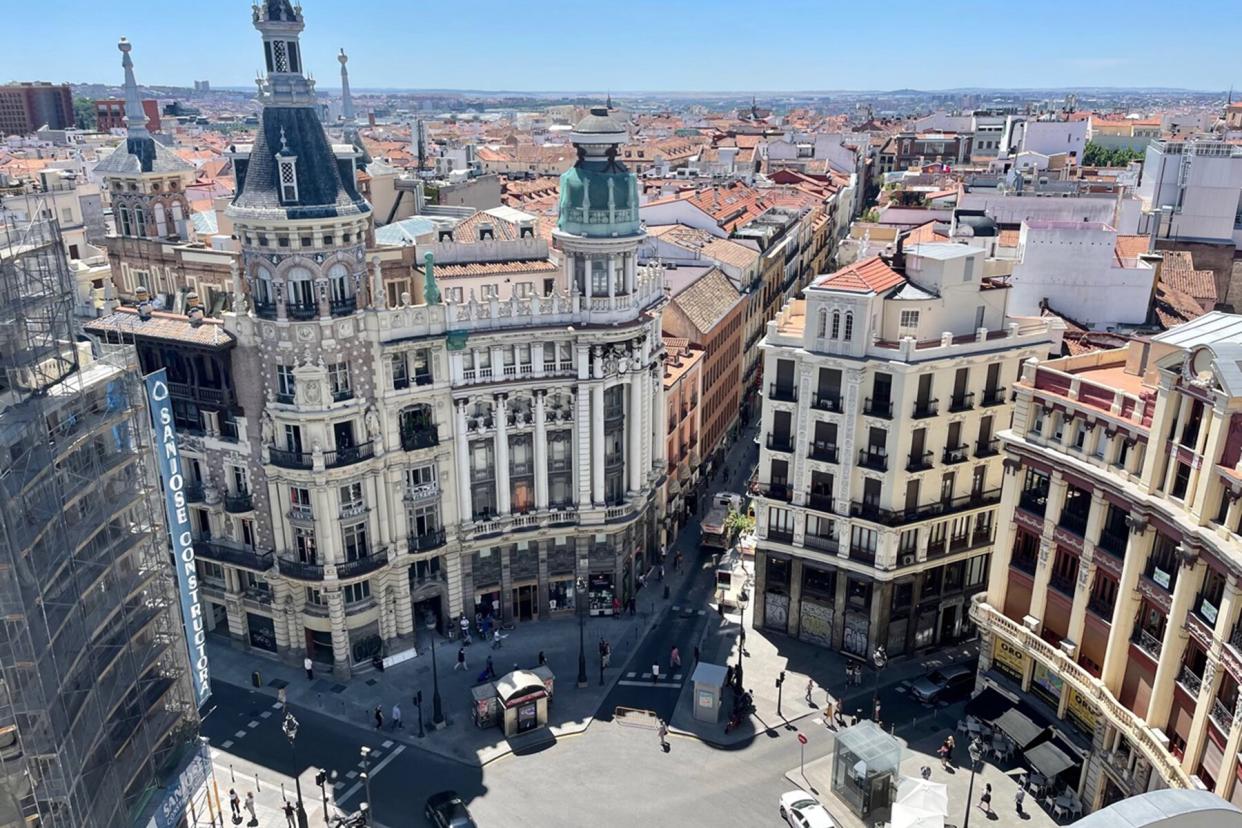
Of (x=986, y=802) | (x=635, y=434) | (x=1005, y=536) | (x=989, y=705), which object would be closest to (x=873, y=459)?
(x=1005, y=536)

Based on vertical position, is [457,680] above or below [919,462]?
below

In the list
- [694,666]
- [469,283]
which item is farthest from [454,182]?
[694,666]

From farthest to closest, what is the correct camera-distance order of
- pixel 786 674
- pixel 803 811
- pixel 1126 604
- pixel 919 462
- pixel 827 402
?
1. pixel 786 674
2. pixel 827 402
3. pixel 919 462
4. pixel 803 811
5. pixel 1126 604

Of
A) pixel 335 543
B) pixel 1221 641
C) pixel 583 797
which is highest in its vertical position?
pixel 1221 641

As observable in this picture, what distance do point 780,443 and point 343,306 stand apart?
30785 mm

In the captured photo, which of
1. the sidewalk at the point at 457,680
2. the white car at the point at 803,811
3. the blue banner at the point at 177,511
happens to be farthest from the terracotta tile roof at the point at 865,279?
the blue banner at the point at 177,511

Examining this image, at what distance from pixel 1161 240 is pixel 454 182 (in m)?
82.4

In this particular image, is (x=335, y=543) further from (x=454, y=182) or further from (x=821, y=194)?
(x=821, y=194)

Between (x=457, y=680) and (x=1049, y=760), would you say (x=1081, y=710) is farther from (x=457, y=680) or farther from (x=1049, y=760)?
(x=457, y=680)

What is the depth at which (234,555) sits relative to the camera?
68.3 m

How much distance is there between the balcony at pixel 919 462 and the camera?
64438 millimetres

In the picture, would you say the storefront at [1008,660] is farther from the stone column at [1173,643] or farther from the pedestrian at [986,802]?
the stone column at [1173,643]

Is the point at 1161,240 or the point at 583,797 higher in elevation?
the point at 1161,240

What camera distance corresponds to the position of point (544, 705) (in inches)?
2500
